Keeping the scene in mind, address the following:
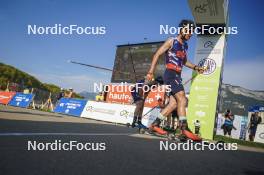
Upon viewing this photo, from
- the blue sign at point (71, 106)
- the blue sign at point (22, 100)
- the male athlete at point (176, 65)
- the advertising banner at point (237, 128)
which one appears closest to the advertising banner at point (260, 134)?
the advertising banner at point (237, 128)

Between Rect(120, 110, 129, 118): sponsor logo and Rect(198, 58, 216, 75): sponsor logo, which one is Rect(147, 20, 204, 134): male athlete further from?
Rect(120, 110, 129, 118): sponsor logo

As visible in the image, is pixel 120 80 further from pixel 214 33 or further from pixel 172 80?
pixel 172 80

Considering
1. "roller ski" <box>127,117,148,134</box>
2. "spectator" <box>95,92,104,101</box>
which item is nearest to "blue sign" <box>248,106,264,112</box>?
"spectator" <box>95,92,104,101</box>

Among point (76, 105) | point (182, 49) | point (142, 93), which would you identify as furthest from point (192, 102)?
point (76, 105)

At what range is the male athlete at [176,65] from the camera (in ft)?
15.7

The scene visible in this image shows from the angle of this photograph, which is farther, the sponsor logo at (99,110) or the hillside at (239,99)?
the hillside at (239,99)

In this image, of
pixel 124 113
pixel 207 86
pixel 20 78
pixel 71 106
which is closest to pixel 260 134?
pixel 207 86

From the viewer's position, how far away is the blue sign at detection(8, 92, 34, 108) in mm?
19681

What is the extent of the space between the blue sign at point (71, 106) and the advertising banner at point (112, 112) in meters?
0.48

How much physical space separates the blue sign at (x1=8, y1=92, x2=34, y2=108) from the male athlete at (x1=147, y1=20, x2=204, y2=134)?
55.5 ft

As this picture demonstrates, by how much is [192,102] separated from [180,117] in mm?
5075

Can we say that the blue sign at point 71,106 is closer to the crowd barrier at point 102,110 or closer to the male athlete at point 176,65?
the crowd barrier at point 102,110

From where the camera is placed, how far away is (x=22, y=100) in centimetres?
2008

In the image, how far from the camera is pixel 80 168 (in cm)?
192
